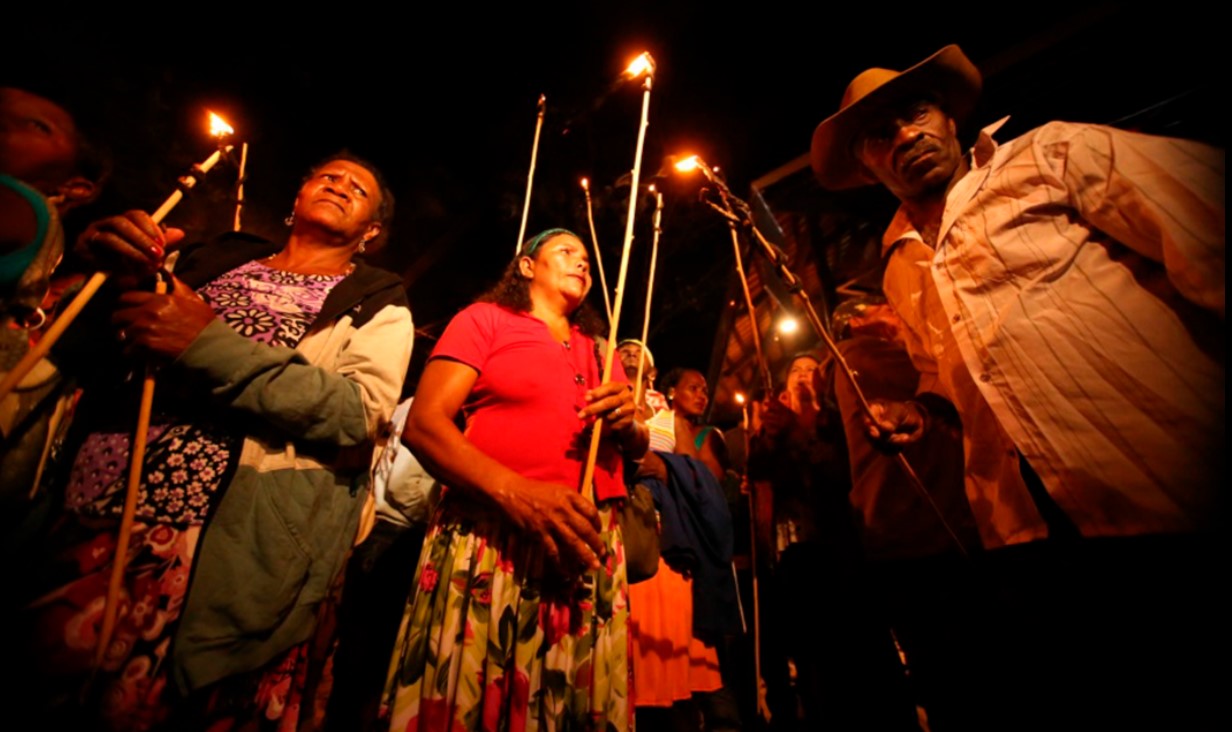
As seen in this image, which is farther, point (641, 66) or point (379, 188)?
point (379, 188)

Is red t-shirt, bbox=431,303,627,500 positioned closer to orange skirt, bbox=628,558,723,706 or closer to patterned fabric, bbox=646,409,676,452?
orange skirt, bbox=628,558,723,706

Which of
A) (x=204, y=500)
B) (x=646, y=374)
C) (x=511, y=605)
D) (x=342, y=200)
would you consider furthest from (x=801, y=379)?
(x=204, y=500)

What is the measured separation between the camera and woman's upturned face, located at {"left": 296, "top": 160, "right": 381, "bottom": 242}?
2.04 m

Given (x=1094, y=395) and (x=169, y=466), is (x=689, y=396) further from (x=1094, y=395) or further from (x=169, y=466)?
(x=169, y=466)

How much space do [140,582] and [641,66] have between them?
2604mm

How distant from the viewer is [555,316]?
2.14m

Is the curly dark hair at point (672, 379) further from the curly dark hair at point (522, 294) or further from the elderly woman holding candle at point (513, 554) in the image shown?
the elderly woman holding candle at point (513, 554)

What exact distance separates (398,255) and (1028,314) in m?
6.58

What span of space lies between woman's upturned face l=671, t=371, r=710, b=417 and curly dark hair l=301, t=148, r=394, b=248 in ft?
11.6

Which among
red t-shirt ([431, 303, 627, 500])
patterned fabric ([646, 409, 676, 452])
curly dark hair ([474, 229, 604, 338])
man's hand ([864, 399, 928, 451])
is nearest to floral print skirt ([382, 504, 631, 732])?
red t-shirt ([431, 303, 627, 500])

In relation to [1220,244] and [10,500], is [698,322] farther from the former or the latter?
[10,500]

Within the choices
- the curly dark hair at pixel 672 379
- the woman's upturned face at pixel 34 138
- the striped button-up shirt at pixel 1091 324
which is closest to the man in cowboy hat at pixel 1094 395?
the striped button-up shirt at pixel 1091 324

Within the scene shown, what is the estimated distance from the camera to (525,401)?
1.63 meters

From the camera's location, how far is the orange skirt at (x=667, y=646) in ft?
8.96
